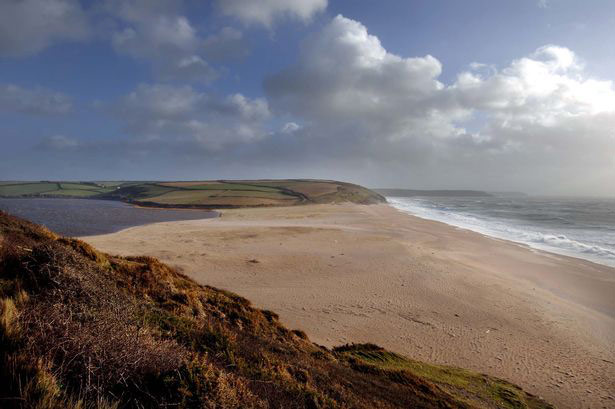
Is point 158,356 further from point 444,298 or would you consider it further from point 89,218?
point 89,218

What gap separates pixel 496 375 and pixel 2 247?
34.9 feet

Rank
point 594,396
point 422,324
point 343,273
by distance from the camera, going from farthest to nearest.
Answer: point 343,273, point 422,324, point 594,396

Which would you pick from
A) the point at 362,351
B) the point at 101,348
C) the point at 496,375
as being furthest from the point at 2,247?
the point at 496,375

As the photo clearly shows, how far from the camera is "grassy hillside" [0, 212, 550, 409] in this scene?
2.84 meters

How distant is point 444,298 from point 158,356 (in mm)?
11916

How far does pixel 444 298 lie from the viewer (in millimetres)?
12688

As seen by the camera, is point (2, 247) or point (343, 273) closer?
point (2, 247)

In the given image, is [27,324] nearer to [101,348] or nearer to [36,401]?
[101,348]

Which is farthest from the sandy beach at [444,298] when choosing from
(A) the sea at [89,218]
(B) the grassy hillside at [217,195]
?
(B) the grassy hillside at [217,195]

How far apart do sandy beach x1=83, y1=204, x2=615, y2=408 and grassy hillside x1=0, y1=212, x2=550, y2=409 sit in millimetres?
1963

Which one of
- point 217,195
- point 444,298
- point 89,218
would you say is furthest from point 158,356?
point 217,195

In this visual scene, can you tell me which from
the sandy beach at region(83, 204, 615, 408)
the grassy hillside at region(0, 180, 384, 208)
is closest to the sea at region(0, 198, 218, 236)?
the sandy beach at region(83, 204, 615, 408)

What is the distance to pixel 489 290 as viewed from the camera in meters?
13.8

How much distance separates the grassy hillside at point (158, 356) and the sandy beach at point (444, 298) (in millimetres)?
1963
